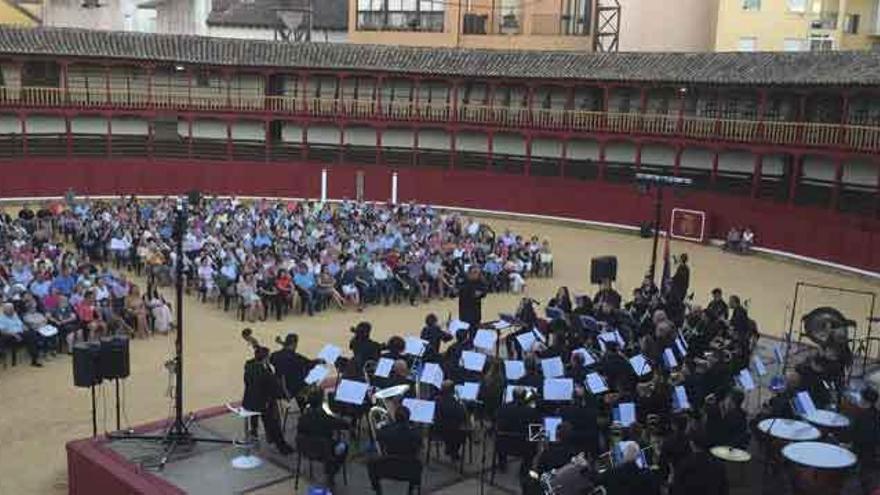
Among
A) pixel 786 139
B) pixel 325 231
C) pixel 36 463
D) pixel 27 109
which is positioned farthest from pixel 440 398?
pixel 27 109

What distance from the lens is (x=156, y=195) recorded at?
4459 cm

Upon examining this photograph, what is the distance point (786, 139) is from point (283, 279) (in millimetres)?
23365

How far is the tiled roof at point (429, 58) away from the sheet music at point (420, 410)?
1139 inches

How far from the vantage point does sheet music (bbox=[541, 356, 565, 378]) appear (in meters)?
13.6

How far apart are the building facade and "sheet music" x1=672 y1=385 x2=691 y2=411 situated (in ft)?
83.2

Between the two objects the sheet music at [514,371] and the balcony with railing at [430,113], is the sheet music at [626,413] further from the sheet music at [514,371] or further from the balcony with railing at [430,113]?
the balcony with railing at [430,113]

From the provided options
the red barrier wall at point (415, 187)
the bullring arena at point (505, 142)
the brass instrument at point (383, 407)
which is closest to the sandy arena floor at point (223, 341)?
the bullring arena at point (505, 142)

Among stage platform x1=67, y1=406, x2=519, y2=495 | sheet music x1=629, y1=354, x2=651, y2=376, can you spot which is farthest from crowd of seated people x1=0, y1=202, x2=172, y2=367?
sheet music x1=629, y1=354, x2=651, y2=376

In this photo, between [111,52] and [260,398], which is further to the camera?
[111,52]

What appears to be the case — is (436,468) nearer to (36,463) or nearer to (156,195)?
(36,463)

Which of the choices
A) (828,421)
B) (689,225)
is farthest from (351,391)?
(689,225)

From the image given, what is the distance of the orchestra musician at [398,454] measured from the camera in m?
11.2

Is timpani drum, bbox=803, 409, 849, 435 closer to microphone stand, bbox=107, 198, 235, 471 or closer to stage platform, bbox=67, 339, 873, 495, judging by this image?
stage platform, bbox=67, 339, 873, 495

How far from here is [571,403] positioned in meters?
12.4
